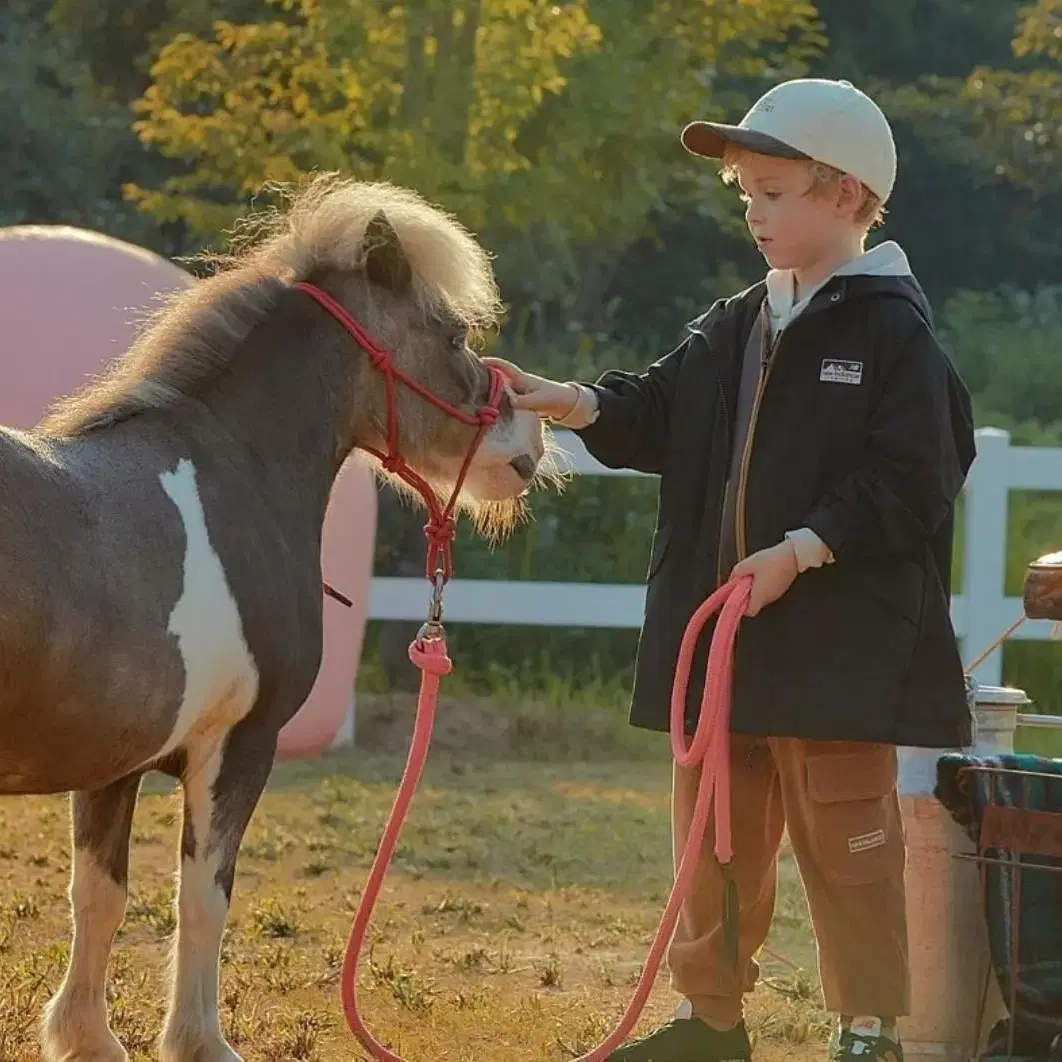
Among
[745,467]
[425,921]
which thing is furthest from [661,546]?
[425,921]

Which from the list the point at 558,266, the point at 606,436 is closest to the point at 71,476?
the point at 606,436

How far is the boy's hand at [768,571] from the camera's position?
11.9 feet

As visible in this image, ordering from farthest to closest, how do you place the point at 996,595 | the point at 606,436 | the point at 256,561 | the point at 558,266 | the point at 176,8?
the point at 176,8, the point at 558,266, the point at 996,595, the point at 606,436, the point at 256,561

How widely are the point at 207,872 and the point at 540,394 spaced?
1.24 meters

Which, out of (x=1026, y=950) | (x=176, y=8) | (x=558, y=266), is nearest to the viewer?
(x=1026, y=950)

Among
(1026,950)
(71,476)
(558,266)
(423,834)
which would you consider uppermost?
(558,266)

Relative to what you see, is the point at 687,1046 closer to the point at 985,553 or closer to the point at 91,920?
the point at 91,920

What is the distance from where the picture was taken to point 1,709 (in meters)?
3.13

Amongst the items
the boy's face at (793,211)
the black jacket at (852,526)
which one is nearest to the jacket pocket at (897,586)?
the black jacket at (852,526)

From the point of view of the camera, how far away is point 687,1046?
13.1ft

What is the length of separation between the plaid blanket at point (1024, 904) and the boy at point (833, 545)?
17 centimetres

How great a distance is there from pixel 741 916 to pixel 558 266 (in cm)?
1009

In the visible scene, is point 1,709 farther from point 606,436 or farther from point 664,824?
point 664,824

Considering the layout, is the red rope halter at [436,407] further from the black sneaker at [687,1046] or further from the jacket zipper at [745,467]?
the black sneaker at [687,1046]
